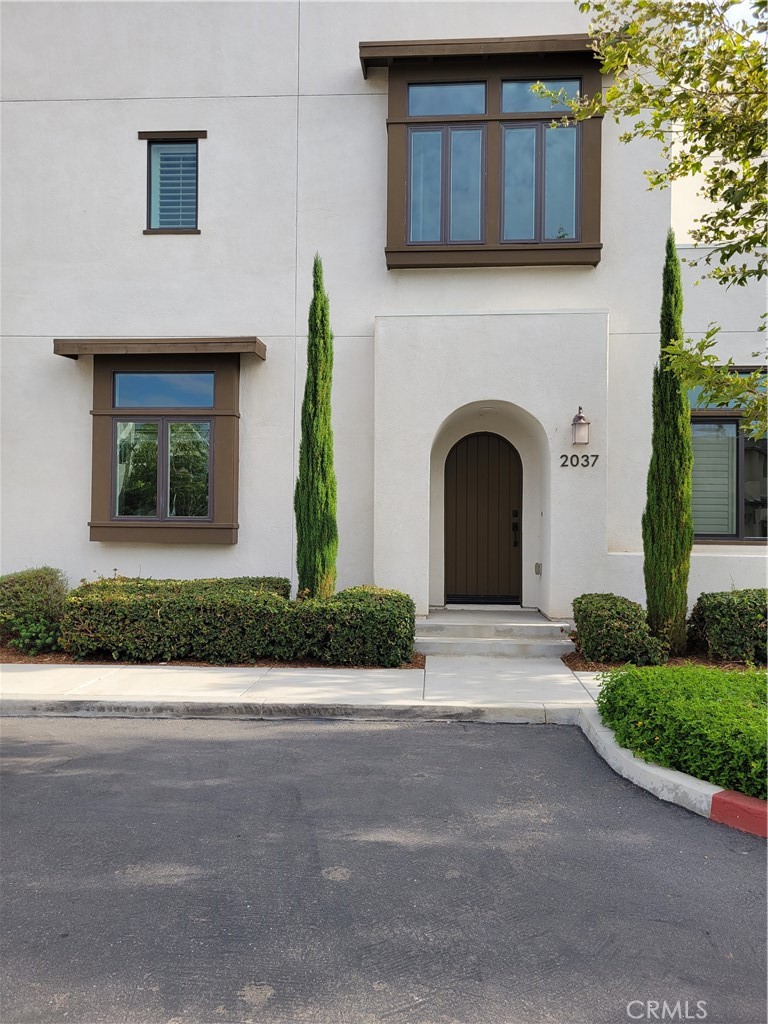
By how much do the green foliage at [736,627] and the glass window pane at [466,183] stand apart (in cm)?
583

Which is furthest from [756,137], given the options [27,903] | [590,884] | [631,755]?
[27,903]

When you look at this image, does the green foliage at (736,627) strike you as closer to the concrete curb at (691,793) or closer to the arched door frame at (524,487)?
the arched door frame at (524,487)

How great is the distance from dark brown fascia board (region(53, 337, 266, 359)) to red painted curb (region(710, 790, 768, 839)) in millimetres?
7888

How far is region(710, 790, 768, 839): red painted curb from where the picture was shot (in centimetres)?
403

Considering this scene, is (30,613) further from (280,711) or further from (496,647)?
(496,647)

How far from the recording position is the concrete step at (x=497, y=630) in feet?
29.3

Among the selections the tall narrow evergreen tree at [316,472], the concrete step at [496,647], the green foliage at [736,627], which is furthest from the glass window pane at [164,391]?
the green foliage at [736,627]

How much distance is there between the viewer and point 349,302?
33.3ft

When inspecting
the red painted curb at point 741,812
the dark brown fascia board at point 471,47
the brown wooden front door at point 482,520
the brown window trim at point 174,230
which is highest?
the dark brown fascia board at point 471,47

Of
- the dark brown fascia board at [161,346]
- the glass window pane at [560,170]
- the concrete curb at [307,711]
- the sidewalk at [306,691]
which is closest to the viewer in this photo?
the concrete curb at [307,711]

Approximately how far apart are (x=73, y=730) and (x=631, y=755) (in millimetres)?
4592

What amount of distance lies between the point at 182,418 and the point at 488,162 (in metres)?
5.62

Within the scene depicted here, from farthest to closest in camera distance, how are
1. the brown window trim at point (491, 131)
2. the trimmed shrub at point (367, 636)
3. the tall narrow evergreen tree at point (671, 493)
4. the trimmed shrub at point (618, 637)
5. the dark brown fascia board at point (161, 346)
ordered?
the dark brown fascia board at point (161, 346), the brown window trim at point (491, 131), the tall narrow evergreen tree at point (671, 493), the trimmed shrub at point (367, 636), the trimmed shrub at point (618, 637)

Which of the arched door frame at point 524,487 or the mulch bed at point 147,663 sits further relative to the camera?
the arched door frame at point 524,487
